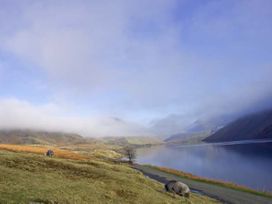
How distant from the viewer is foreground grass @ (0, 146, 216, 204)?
3027cm

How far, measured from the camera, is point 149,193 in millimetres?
41250

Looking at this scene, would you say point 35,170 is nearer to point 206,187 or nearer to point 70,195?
point 70,195

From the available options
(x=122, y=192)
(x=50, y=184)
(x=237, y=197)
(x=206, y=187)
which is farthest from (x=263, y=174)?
(x=50, y=184)

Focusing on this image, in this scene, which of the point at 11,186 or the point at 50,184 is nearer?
the point at 11,186

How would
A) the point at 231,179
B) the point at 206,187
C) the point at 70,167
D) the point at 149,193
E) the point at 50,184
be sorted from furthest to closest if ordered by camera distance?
the point at 231,179
the point at 206,187
the point at 70,167
the point at 149,193
the point at 50,184

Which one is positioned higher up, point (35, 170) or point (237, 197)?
point (35, 170)

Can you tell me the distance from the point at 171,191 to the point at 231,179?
59.8 m

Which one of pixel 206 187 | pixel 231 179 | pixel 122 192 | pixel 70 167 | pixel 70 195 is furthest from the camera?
pixel 231 179

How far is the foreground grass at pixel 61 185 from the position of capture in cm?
3027

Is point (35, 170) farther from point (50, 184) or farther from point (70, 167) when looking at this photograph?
point (50, 184)

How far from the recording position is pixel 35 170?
4491cm

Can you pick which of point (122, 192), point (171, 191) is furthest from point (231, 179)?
point (122, 192)

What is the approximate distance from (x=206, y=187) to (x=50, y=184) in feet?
144

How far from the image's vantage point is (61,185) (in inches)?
1419
